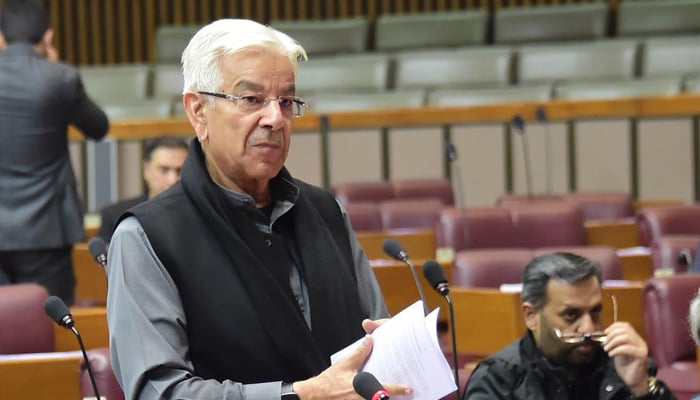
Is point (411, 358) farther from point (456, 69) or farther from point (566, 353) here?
point (456, 69)

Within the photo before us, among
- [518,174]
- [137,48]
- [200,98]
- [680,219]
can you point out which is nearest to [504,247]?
[680,219]

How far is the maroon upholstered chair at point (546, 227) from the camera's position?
556 centimetres

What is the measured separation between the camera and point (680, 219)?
5.71 metres

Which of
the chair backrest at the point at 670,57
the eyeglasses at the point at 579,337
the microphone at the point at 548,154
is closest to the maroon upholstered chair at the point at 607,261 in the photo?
the eyeglasses at the point at 579,337

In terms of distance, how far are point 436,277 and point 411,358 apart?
0.74 meters

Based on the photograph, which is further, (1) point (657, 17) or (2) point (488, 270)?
(1) point (657, 17)

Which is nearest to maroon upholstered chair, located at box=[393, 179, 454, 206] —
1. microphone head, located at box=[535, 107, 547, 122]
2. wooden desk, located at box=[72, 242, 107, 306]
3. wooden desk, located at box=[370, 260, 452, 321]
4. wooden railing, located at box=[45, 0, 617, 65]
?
microphone head, located at box=[535, 107, 547, 122]

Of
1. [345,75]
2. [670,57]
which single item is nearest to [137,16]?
[345,75]

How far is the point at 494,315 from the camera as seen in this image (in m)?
4.38

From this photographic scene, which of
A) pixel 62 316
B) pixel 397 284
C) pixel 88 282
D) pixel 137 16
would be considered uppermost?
pixel 137 16

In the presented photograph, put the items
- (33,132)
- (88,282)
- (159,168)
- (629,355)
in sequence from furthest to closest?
(88,282)
(159,168)
(33,132)
(629,355)

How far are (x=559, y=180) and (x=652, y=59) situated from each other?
4.75 ft

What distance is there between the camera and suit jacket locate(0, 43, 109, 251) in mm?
4539

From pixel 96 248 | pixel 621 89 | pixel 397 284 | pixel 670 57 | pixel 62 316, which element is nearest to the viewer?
pixel 62 316
